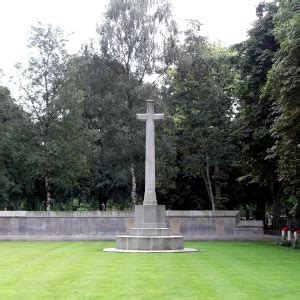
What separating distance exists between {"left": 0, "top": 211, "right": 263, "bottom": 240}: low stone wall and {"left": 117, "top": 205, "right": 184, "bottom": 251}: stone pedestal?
9356 mm

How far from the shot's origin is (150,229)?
27.1 metres

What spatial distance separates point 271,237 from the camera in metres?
38.9

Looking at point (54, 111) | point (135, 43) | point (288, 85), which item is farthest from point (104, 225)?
point (288, 85)

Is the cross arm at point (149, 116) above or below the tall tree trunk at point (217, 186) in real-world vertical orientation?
above

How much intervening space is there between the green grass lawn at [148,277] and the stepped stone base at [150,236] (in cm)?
→ 338

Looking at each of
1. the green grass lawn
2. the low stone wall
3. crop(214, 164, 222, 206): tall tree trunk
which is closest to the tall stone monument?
the green grass lawn

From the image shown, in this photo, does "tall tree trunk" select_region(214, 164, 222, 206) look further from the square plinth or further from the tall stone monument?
the square plinth

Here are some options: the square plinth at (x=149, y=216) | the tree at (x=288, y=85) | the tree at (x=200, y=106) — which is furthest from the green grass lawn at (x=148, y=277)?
the tree at (x=200, y=106)

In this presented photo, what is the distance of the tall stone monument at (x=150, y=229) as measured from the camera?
25844 mm

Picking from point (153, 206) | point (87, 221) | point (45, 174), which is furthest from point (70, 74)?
point (153, 206)

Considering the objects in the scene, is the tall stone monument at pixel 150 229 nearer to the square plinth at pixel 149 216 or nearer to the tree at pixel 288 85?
the square plinth at pixel 149 216

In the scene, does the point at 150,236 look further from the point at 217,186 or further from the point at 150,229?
the point at 217,186

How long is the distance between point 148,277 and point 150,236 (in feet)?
37.1

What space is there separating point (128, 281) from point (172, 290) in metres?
1.85
